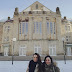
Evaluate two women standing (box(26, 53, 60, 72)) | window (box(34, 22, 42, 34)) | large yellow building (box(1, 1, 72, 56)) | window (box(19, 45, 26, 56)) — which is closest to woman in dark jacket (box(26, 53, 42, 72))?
two women standing (box(26, 53, 60, 72))

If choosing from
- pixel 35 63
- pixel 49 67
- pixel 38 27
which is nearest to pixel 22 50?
pixel 38 27

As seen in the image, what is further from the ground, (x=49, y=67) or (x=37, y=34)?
(x=37, y=34)

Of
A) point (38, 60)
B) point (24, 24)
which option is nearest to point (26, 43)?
point (24, 24)

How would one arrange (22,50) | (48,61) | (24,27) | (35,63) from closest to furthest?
(48,61) → (35,63) → (22,50) → (24,27)

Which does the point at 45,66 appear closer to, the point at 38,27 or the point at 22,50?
the point at 22,50

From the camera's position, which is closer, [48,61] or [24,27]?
[48,61]

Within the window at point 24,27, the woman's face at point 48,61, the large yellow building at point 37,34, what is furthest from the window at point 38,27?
the woman's face at point 48,61

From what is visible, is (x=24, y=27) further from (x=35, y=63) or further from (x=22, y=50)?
→ (x=35, y=63)

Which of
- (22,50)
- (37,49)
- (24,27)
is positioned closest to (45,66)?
(37,49)

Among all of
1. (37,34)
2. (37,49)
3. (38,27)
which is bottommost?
(37,49)

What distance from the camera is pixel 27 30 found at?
3156cm

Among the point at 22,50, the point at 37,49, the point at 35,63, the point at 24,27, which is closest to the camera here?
the point at 35,63

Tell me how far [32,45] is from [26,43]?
1.57 metres

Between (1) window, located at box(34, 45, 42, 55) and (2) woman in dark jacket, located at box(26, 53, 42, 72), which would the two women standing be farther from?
(1) window, located at box(34, 45, 42, 55)
